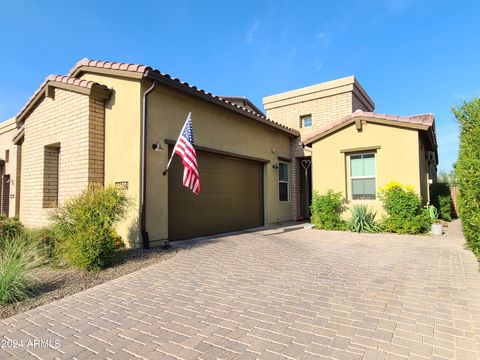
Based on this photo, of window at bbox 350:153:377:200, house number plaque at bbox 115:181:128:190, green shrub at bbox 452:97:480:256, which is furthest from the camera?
window at bbox 350:153:377:200

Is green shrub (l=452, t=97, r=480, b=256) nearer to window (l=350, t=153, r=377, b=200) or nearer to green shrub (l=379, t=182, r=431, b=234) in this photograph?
green shrub (l=379, t=182, r=431, b=234)

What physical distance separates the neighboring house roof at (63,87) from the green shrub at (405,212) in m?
8.92

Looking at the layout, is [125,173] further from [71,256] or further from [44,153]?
[44,153]

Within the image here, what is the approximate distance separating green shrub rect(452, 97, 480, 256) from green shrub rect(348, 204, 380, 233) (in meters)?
4.73

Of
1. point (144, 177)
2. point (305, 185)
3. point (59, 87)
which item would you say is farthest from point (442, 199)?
point (59, 87)

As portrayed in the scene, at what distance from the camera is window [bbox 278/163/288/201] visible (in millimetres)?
12430

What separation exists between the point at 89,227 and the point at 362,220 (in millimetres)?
8142

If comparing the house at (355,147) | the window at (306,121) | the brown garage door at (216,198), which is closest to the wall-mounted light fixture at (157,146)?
the brown garage door at (216,198)

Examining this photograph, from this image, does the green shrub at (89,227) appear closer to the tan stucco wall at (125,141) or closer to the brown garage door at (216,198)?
the tan stucco wall at (125,141)

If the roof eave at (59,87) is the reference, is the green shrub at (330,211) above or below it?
below

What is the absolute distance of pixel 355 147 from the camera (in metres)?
10.2

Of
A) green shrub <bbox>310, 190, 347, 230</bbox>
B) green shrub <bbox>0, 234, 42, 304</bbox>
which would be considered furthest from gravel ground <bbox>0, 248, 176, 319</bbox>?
green shrub <bbox>310, 190, 347, 230</bbox>

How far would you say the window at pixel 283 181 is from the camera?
12430 millimetres

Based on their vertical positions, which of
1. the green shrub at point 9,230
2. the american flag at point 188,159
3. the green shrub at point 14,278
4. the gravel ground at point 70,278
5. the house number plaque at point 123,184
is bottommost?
the gravel ground at point 70,278
